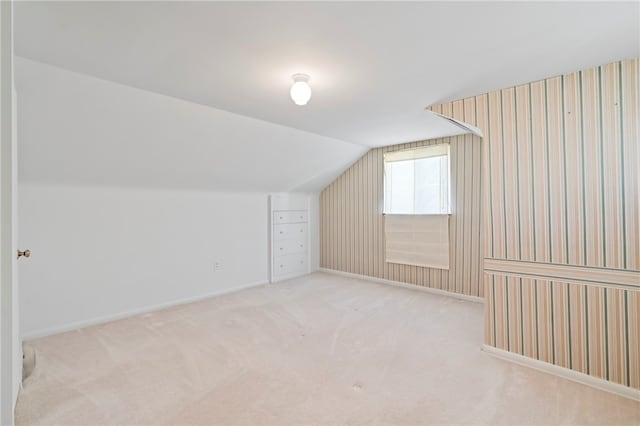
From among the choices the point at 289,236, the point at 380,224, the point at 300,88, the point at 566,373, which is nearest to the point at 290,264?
the point at 289,236

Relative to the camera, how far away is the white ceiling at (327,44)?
1566 mm

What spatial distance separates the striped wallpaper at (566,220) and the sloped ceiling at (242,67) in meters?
0.23

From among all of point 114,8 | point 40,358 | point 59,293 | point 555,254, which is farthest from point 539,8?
point 59,293

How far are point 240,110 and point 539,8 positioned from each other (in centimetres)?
238

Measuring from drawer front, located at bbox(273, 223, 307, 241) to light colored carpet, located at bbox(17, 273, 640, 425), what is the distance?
1.73m

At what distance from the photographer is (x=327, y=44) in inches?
73.7

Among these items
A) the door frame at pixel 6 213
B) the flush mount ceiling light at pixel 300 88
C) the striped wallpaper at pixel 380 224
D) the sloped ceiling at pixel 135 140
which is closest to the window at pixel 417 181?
the striped wallpaper at pixel 380 224

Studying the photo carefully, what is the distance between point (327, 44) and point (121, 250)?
9.87 ft

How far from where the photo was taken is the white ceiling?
1.57m

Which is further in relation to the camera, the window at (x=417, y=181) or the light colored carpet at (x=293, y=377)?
the window at (x=417, y=181)

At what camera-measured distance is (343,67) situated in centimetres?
218

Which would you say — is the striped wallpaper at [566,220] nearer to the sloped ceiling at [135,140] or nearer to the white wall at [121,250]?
the sloped ceiling at [135,140]

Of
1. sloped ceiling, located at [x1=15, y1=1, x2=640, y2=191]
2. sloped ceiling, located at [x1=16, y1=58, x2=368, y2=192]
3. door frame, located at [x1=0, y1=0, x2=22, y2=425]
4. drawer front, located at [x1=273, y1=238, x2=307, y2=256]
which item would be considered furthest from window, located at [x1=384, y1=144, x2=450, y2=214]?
door frame, located at [x1=0, y1=0, x2=22, y2=425]

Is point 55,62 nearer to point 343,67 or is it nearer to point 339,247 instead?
point 343,67
